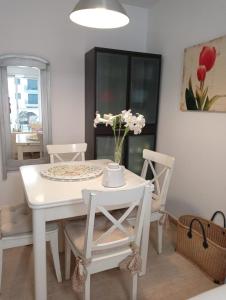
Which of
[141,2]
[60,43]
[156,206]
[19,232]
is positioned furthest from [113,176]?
[141,2]

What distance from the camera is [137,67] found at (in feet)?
9.30

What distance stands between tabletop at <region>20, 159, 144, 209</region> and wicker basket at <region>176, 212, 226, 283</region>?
2.28 feet

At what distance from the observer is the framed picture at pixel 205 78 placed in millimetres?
2043

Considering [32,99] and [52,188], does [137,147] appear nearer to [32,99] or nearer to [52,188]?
[32,99]

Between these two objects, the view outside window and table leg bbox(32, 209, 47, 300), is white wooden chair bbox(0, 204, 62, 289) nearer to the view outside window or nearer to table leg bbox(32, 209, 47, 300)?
table leg bbox(32, 209, 47, 300)

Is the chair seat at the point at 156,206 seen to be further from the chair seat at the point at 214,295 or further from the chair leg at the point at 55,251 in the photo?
the chair seat at the point at 214,295

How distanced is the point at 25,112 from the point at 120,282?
6.73 feet

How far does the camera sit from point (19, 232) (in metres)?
1.62

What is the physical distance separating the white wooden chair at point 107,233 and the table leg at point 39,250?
8.4 inches

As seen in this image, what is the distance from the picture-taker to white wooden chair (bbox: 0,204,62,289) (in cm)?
161

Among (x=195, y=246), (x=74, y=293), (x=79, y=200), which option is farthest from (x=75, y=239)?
(x=195, y=246)

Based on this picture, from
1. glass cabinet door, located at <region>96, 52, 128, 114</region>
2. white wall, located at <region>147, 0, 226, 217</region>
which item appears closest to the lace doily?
glass cabinet door, located at <region>96, 52, 128, 114</region>

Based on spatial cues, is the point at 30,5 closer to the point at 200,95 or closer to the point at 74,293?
the point at 200,95

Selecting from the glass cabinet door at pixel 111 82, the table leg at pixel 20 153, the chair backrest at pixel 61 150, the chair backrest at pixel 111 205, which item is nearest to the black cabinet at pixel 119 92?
the glass cabinet door at pixel 111 82
